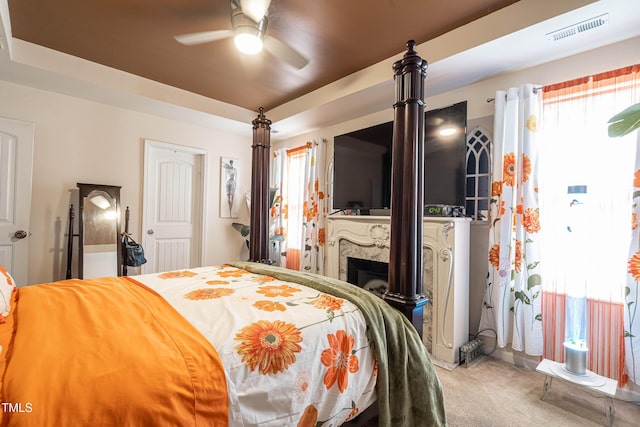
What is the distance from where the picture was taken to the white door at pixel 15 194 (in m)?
2.77

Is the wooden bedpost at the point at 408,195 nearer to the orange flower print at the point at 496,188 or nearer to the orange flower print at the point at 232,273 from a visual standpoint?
the orange flower print at the point at 232,273

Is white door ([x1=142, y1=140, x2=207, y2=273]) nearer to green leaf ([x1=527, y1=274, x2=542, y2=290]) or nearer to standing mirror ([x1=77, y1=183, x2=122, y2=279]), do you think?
standing mirror ([x1=77, y1=183, x2=122, y2=279])

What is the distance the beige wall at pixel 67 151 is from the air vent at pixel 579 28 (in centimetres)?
395

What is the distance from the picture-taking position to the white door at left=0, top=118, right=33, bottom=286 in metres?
2.77

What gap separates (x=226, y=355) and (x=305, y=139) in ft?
12.2

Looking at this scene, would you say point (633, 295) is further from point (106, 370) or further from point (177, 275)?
point (177, 275)

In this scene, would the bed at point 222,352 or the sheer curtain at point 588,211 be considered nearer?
the bed at point 222,352

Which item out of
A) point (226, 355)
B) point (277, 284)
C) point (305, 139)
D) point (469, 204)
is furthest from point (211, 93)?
point (226, 355)

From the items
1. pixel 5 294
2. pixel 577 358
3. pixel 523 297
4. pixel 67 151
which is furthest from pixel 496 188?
pixel 67 151

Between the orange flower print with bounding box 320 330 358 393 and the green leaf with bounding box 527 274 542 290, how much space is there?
1.76 meters

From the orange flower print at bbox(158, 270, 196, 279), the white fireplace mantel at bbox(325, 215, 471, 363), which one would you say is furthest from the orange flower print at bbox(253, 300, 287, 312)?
the white fireplace mantel at bbox(325, 215, 471, 363)

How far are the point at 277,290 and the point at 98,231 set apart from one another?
9.16 ft

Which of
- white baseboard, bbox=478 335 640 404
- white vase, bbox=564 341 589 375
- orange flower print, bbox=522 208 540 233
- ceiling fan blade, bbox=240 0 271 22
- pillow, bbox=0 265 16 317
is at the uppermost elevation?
ceiling fan blade, bbox=240 0 271 22

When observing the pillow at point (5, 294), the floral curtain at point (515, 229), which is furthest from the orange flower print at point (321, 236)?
the pillow at point (5, 294)
